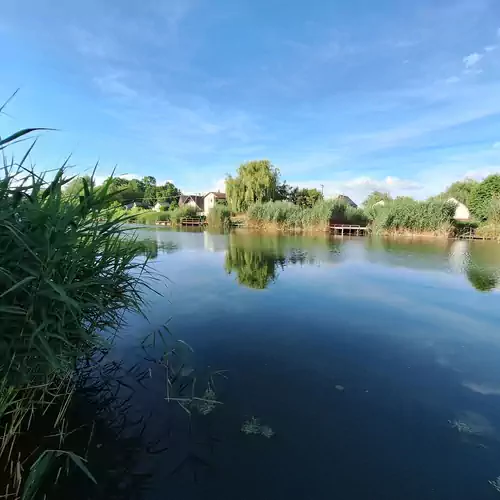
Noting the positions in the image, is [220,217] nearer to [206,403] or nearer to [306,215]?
[306,215]

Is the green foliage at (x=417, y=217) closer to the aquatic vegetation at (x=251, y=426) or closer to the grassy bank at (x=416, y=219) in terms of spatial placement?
the grassy bank at (x=416, y=219)

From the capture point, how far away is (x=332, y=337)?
4.73 metres

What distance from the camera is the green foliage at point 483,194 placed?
26.6 meters

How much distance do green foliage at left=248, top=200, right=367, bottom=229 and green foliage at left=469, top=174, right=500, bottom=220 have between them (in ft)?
30.9

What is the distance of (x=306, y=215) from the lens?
27.6 m

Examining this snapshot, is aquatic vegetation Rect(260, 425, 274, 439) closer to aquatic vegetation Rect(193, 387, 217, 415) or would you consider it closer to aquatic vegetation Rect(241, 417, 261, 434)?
aquatic vegetation Rect(241, 417, 261, 434)

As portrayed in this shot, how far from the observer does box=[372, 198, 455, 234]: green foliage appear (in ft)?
76.7

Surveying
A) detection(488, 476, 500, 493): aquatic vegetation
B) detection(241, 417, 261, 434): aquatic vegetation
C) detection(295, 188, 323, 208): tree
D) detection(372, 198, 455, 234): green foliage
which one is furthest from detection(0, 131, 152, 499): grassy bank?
detection(295, 188, 323, 208): tree

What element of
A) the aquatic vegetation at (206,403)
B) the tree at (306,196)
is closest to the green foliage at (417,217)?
the tree at (306,196)

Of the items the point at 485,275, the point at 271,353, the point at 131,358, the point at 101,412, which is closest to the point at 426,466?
the point at 271,353

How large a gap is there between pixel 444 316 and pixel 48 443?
6133 millimetres

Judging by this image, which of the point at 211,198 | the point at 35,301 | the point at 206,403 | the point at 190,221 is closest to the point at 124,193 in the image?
the point at 35,301

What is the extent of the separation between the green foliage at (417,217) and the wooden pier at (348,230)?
1.28 m

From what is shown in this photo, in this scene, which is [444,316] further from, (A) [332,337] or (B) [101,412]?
(B) [101,412]
